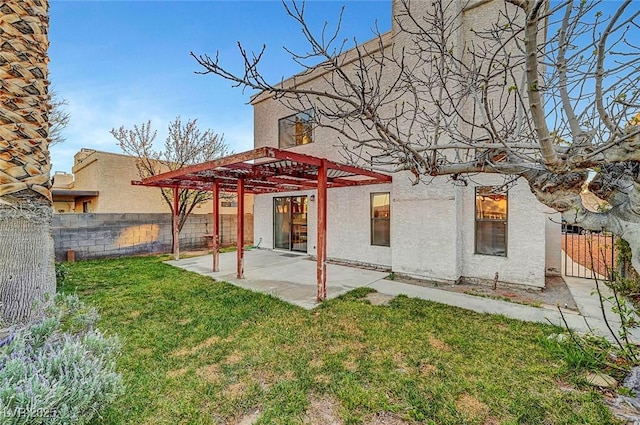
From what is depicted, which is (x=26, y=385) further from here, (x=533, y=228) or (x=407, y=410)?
(x=533, y=228)

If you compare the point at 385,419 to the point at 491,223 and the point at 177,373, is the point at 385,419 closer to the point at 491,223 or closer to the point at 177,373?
the point at 177,373

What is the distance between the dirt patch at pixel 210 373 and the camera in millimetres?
3354

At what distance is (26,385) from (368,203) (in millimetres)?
8634

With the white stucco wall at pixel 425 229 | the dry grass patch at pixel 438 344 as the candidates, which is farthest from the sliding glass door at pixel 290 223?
the dry grass patch at pixel 438 344

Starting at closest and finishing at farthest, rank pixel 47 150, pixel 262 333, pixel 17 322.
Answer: pixel 17 322, pixel 47 150, pixel 262 333

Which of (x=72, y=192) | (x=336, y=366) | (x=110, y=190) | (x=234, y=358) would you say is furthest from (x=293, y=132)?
(x=72, y=192)

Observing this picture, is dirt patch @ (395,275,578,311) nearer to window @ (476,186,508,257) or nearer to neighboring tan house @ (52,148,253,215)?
window @ (476,186,508,257)

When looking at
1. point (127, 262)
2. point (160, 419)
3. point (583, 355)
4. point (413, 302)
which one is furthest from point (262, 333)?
point (127, 262)

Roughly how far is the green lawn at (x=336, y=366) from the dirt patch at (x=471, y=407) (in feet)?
0.03

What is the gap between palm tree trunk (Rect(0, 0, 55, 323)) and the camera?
2932 mm

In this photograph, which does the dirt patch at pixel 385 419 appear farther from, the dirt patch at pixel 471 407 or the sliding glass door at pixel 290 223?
the sliding glass door at pixel 290 223

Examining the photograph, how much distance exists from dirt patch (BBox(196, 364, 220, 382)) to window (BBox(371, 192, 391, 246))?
6691 millimetres

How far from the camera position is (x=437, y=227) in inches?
305

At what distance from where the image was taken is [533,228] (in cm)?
681
